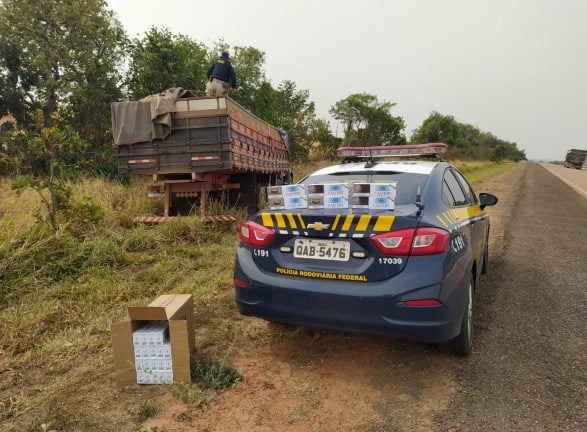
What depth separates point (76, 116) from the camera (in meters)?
13.1

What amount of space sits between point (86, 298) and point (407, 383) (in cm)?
332

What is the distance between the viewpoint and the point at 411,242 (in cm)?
243

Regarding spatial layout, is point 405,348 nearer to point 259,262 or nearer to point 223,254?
point 259,262

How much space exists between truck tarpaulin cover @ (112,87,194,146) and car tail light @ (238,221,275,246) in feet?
15.0

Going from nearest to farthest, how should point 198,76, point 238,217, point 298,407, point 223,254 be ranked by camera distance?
1. point 298,407
2. point 223,254
3. point 238,217
4. point 198,76

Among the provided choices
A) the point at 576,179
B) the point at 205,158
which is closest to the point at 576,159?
the point at 576,179

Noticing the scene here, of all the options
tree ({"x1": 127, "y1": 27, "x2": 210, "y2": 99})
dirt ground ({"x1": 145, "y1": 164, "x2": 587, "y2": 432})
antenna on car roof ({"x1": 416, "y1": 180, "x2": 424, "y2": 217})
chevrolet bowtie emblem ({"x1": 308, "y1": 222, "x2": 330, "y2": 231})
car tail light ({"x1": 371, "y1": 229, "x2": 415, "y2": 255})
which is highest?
tree ({"x1": 127, "y1": 27, "x2": 210, "y2": 99})

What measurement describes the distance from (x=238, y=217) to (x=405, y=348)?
5169mm

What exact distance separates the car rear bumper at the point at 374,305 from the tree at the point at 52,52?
12.9m

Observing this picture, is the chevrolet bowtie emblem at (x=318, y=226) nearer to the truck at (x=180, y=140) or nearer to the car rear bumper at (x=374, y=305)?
the car rear bumper at (x=374, y=305)

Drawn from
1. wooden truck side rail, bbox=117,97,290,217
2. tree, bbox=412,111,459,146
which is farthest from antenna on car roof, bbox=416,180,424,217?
tree, bbox=412,111,459,146

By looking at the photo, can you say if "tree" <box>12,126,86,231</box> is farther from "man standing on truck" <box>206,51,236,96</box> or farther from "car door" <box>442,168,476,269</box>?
"car door" <box>442,168,476,269</box>

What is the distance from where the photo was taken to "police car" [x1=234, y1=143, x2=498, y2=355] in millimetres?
2420

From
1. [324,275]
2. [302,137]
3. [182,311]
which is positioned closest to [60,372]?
[182,311]
